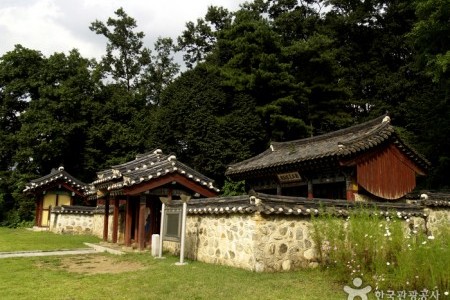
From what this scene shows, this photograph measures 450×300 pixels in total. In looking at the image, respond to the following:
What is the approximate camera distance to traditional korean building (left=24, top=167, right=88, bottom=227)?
97.7 ft

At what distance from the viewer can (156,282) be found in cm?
896

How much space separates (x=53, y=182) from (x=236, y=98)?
50.9 ft

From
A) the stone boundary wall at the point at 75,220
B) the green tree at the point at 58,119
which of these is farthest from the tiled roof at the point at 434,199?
the green tree at the point at 58,119

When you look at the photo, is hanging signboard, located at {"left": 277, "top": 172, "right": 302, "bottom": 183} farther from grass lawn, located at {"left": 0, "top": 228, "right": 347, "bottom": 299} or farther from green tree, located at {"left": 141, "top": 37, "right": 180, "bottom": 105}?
green tree, located at {"left": 141, "top": 37, "right": 180, "bottom": 105}

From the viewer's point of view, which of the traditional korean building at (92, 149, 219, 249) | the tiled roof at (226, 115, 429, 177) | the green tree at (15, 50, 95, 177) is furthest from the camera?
the green tree at (15, 50, 95, 177)

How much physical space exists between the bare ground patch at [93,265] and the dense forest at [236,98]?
1620cm

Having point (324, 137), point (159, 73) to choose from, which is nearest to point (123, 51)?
point (159, 73)

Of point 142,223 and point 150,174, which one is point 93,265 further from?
point 150,174

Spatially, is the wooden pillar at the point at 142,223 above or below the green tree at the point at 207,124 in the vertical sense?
below

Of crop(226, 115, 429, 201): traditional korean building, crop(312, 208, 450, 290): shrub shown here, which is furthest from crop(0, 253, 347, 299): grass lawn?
crop(226, 115, 429, 201): traditional korean building

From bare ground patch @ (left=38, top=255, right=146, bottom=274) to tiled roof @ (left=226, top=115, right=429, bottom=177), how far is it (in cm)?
851

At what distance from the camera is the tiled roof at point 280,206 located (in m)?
9.93

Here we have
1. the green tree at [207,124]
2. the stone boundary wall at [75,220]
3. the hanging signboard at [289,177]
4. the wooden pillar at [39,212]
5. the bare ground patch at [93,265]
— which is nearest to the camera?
the bare ground patch at [93,265]

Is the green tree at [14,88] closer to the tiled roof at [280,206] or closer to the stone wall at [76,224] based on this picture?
the stone wall at [76,224]
